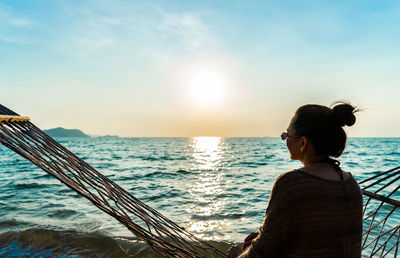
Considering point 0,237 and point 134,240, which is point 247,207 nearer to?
point 134,240

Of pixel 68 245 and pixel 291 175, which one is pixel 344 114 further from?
pixel 68 245

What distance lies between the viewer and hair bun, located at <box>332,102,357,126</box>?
127cm

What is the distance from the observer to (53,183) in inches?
414

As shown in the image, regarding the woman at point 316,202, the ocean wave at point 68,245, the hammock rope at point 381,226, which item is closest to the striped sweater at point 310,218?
the woman at point 316,202

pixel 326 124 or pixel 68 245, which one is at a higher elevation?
pixel 326 124

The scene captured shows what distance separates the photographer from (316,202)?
119cm

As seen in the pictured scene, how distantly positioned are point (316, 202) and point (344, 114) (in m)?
0.42

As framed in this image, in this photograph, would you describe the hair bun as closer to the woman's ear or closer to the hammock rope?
the woman's ear

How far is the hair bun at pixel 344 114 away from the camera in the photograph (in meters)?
1.27

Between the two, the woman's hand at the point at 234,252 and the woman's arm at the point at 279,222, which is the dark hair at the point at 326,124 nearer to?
the woman's arm at the point at 279,222

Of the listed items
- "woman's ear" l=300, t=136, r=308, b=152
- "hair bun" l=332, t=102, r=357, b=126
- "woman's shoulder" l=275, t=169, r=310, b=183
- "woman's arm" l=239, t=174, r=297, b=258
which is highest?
"hair bun" l=332, t=102, r=357, b=126

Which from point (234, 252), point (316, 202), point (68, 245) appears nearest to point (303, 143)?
point (316, 202)

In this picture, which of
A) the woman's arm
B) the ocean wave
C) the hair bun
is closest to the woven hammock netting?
the woman's arm

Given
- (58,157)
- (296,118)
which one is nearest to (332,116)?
(296,118)
